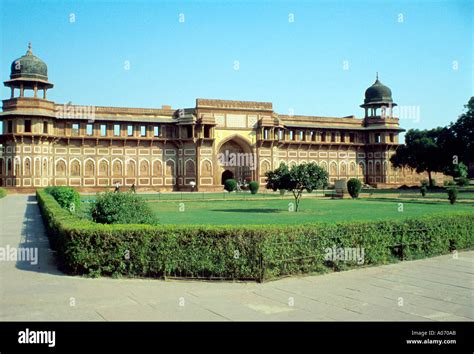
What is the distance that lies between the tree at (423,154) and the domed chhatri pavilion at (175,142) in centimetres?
216

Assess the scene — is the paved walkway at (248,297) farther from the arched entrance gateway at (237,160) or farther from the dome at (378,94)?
the dome at (378,94)

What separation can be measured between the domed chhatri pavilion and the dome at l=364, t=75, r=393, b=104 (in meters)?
0.11

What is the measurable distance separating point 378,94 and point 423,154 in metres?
8.59

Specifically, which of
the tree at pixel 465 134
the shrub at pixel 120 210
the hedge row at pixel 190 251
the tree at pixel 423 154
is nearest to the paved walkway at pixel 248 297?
the hedge row at pixel 190 251

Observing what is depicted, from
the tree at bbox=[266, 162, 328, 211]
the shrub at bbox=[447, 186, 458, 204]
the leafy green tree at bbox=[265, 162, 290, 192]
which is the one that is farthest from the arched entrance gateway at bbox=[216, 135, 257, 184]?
the tree at bbox=[266, 162, 328, 211]

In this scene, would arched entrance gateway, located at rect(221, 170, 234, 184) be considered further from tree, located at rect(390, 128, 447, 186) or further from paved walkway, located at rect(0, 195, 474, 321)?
paved walkway, located at rect(0, 195, 474, 321)

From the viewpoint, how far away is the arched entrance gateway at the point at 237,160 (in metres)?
43.3

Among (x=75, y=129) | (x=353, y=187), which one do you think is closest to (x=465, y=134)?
(x=353, y=187)

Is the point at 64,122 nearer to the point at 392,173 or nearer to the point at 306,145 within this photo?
the point at 306,145

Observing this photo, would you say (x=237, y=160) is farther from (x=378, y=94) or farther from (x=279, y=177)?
(x=279, y=177)
